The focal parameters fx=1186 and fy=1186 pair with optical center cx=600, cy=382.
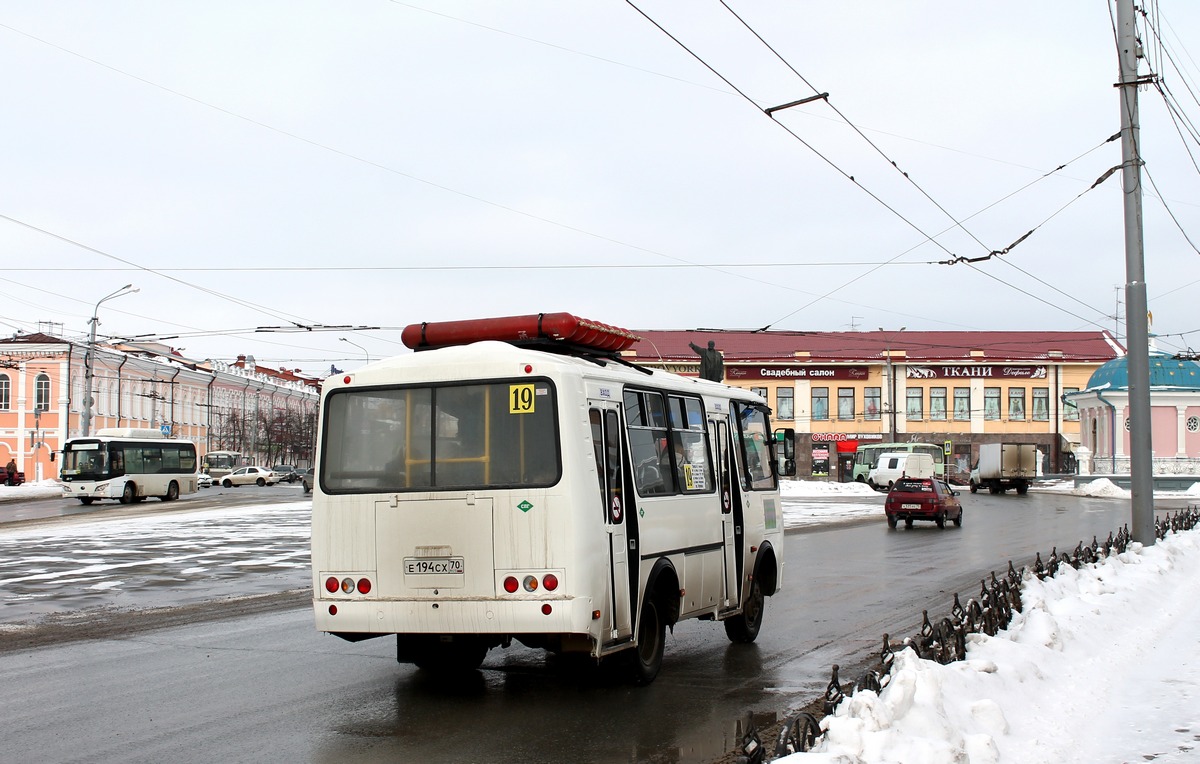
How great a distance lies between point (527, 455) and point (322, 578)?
6.11 ft

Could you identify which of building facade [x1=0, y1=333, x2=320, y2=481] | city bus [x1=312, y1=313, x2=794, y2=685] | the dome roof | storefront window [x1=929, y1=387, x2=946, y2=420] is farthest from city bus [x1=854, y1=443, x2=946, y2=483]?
city bus [x1=312, y1=313, x2=794, y2=685]

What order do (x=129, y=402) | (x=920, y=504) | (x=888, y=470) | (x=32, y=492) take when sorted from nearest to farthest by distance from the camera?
(x=920, y=504), (x=32, y=492), (x=888, y=470), (x=129, y=402)

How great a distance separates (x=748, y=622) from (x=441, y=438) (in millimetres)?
4435

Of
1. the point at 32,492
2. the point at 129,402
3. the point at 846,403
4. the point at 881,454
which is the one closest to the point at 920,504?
the point at 881,454

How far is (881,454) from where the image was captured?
7150 cm

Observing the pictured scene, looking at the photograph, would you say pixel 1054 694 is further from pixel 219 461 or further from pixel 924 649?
pixel 219 461

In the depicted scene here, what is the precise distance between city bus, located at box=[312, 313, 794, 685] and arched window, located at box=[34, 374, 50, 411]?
78.6m

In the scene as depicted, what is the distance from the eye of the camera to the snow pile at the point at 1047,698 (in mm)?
6410

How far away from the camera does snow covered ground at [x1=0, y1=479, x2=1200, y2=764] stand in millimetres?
6434

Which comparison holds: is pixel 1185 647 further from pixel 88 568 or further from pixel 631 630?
pixel 88 568

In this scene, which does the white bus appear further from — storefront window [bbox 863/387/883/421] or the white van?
storefront window [bbox 863/387/883/421]

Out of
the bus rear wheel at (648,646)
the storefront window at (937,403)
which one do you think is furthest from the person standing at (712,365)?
the storefront window at (937,403)

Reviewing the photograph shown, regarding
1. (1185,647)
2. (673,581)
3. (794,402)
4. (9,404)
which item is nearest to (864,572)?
(1185,647)

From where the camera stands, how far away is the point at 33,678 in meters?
9.49
